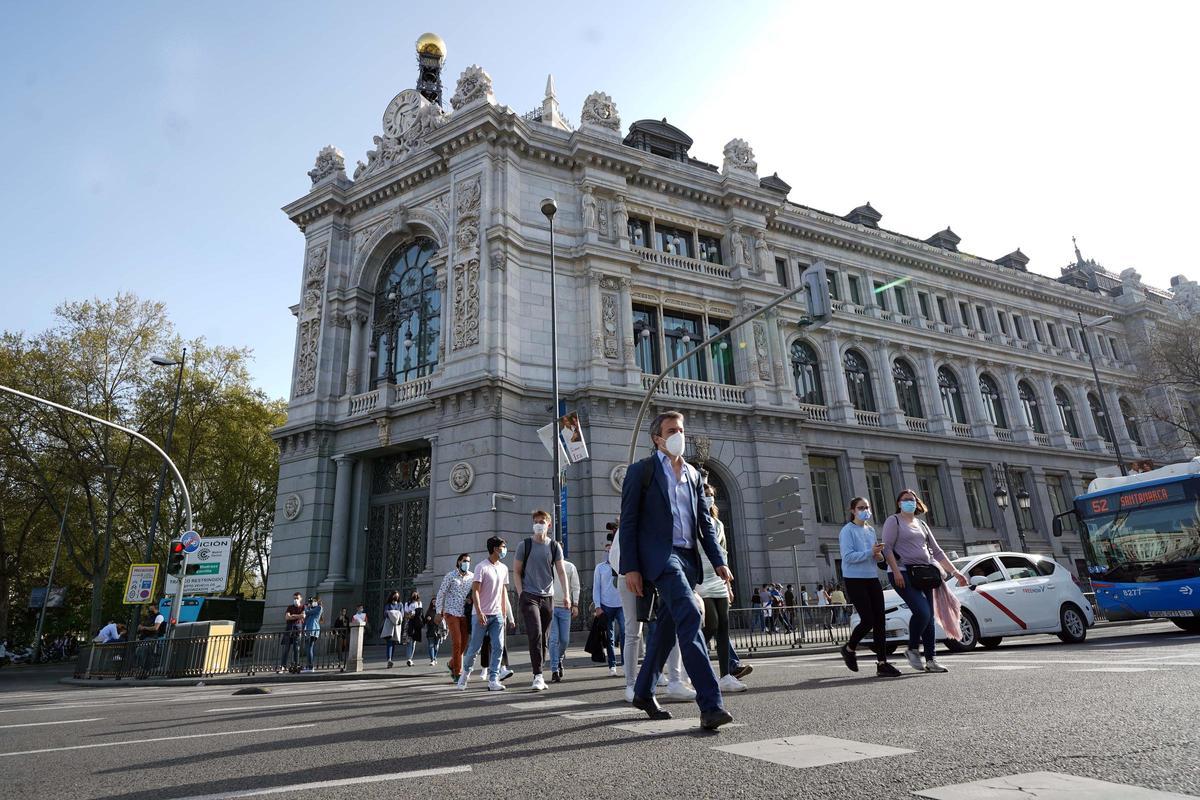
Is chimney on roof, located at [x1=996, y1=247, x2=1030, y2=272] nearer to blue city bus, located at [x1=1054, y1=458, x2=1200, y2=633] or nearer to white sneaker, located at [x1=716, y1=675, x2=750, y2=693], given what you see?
blue city bus, located at [x1=1054, y1=458, x2=1200, y2=633]

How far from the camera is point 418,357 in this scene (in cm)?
2339

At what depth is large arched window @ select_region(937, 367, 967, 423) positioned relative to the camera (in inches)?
1201

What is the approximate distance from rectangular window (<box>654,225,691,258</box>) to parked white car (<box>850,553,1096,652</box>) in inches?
648

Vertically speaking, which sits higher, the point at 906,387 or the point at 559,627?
the point at 906,387

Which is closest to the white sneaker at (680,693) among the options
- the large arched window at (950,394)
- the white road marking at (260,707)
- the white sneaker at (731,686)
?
the white sneaker at (731,686)

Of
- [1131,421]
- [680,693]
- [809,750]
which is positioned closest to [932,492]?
[1131,421]

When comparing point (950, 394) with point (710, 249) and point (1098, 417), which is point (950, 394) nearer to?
point (1098, 417)

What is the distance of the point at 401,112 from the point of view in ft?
85.7

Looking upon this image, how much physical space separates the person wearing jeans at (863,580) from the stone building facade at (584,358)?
40.6ft

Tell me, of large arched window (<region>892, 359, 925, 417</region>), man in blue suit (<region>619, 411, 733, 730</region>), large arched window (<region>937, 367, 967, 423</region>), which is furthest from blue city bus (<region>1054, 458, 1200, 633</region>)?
large arched window (<region>937, 367, 967, 423</region>)

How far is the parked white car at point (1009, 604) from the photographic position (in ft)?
34.9

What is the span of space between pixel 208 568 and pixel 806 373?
22.4 metres

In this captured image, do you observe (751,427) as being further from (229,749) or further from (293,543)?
(229,749)

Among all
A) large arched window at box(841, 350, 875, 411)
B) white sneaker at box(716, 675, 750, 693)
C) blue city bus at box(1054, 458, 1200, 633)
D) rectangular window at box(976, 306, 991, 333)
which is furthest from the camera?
rectangular window at box(976, 306, 991, 333)
